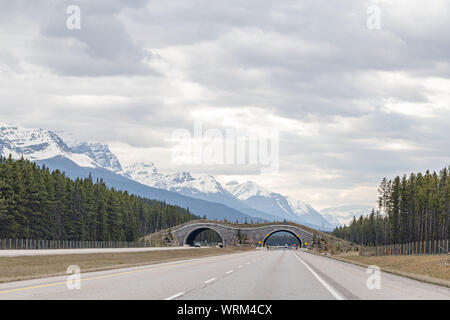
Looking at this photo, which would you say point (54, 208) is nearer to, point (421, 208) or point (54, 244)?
point (54, 244)

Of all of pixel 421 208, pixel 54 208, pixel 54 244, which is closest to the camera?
pixel 54 244

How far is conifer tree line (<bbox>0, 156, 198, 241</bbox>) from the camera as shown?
8475 cm

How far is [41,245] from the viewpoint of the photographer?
8319cm

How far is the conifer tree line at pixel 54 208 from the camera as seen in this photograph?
278ft

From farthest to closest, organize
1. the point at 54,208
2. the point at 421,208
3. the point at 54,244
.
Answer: the point at 421,208 → the point at 54,208 → the point at 54,244

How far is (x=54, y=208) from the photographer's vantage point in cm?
10081

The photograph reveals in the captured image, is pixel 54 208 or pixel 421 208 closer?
pixel 54 208

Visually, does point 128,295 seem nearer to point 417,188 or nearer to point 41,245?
point 41,245

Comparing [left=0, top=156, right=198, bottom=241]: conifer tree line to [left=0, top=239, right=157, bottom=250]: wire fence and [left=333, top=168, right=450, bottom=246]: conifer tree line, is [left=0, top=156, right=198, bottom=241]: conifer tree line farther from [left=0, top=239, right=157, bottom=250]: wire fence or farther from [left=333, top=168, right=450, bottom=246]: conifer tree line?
[left=333, top=168, right=450, bottom=246]: conifer tree line

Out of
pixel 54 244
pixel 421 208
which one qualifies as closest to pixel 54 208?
pixel 54 244

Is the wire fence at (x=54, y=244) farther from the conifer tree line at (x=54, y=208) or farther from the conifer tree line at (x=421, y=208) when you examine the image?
the conifer tree line at (x=421, y=208)
